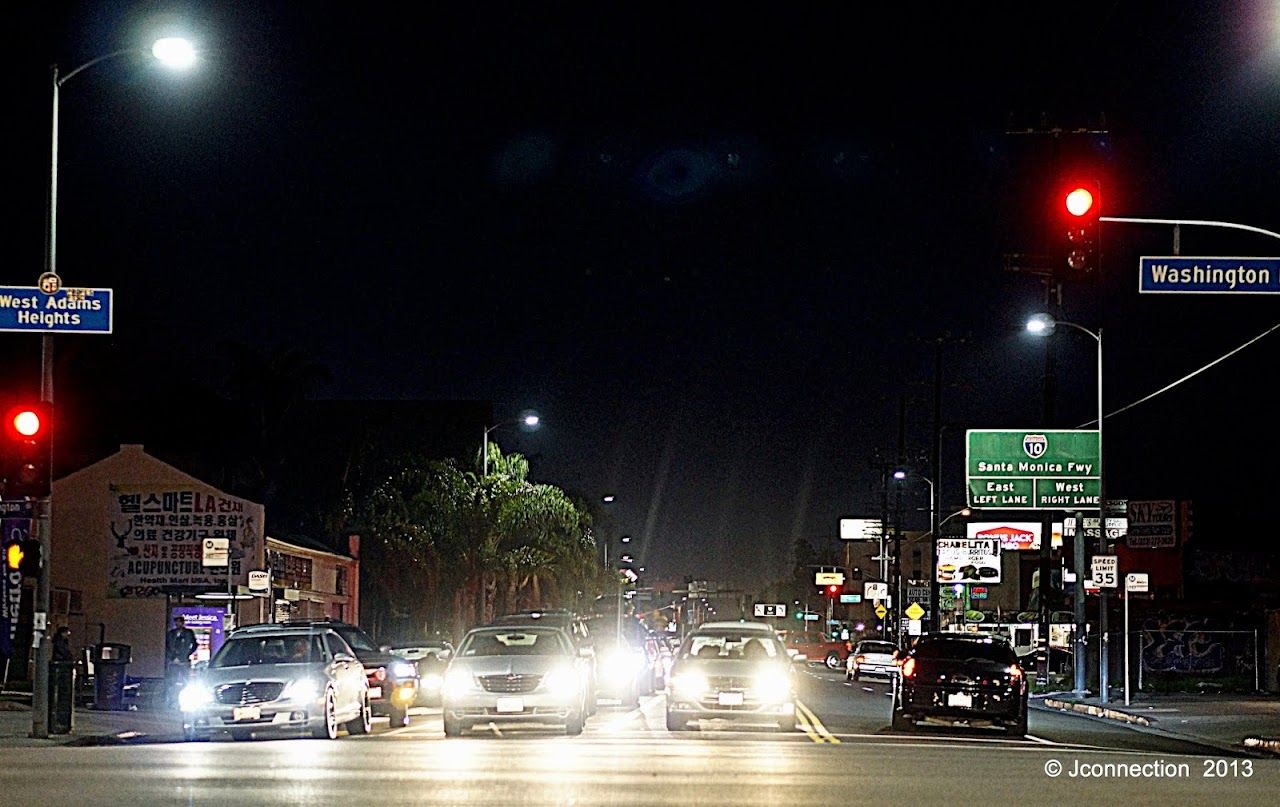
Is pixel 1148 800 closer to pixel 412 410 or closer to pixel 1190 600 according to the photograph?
pixel 1190 600

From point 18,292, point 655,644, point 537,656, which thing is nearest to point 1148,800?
point 537,656

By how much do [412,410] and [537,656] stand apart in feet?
270

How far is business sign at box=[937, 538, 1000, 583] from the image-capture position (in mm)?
74438

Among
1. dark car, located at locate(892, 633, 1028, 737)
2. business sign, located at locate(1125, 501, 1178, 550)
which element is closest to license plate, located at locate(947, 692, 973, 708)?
dark car, located at locate(892, 633, 1028, 737)

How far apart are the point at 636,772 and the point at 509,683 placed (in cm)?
867

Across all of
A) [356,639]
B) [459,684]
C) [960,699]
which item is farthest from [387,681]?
[960,699]

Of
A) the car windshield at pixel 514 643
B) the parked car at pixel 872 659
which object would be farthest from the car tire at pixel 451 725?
the parked car at pixel 872 659

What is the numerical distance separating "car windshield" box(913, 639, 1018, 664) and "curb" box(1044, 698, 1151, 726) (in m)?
7.69

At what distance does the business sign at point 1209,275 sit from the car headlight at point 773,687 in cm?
826

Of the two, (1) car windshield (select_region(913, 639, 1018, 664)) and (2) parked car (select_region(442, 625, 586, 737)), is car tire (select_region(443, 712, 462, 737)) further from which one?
(1) car windshield (select_region(913, 639, 1018, 664))

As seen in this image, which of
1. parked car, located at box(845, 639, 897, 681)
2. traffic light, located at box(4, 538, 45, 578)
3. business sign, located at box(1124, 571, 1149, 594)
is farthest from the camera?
parked car, located at box(845, 639, 897, 681)

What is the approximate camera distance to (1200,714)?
3738 cm

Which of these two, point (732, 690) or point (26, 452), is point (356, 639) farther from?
point (26, 452)

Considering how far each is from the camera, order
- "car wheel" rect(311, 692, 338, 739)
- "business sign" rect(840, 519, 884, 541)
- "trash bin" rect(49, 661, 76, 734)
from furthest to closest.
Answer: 1. "business sign" rect(840, 519, 884, 541)
2. "trash bin" rect(49, 661, 76, 734)
3. "car wheel" rect(311, 692, 338, 739)
